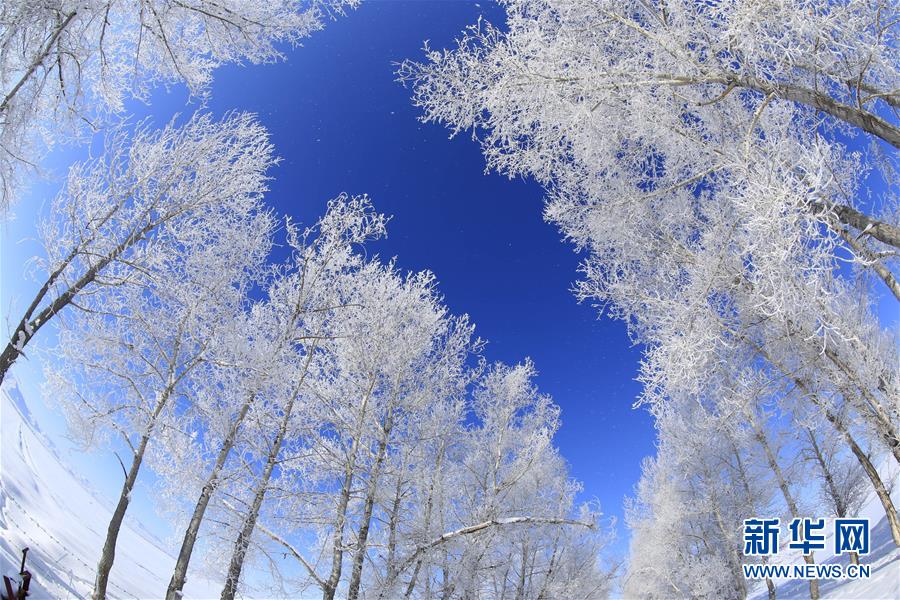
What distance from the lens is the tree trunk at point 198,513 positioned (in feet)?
16.4

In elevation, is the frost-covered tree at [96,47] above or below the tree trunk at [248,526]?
above

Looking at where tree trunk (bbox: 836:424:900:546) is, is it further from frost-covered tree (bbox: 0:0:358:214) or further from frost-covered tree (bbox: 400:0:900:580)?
frost-covered tree (bbox: 0:0:358:214)

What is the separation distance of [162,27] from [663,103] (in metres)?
4.93

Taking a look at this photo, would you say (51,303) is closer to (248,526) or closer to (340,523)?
(248,526)

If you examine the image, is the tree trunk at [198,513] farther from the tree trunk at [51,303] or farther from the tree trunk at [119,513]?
the tree trunk at [51,303]

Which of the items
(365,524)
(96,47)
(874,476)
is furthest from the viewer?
(365,524)

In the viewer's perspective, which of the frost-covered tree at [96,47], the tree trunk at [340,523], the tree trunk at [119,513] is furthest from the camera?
the tree trunk at [340,523]

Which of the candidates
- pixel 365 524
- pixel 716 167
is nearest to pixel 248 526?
pixel 365 524

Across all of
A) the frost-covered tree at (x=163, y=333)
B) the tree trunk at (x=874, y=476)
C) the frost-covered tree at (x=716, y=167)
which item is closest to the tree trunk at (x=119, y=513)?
the frost-covered tree at (x=163, y=333)

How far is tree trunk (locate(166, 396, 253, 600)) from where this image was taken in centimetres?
501

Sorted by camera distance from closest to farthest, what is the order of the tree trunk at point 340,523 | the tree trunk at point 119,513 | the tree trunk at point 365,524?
the tree trunk at point 119,513
the tree trunk at point 340,523
the tree trunk at point 365,524

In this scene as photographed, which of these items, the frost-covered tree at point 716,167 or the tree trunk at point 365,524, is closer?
the frost-covered tree at point 716,167

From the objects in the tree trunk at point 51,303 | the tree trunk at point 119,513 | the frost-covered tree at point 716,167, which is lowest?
the tree trunk at point 119,513

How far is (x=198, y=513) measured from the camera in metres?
5.30
